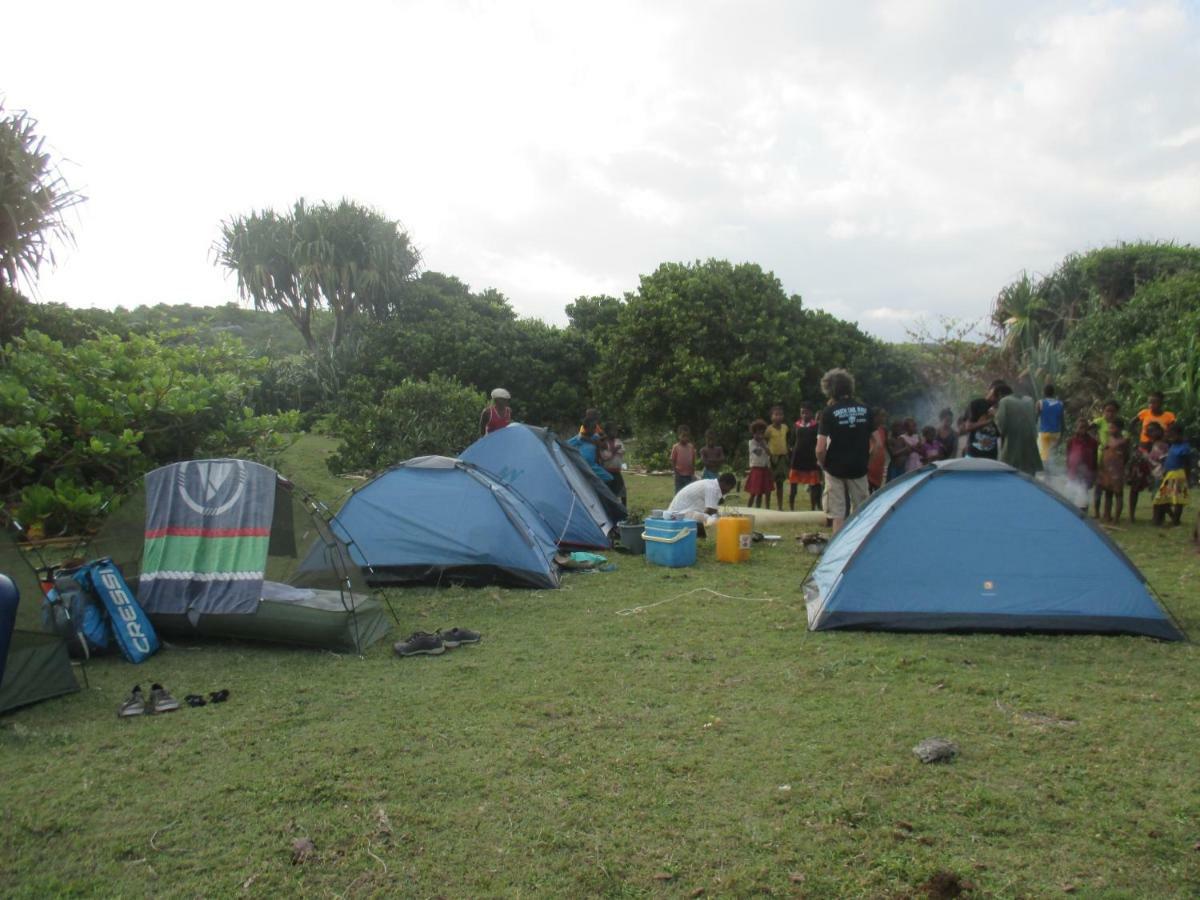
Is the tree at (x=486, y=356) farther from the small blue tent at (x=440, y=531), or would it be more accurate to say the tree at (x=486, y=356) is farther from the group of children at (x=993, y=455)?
the small blue tent at (x=440, y=531)

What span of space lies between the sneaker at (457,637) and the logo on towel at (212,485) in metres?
1.73

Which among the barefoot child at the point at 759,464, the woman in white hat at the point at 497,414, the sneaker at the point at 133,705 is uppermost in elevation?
the woman in white hat at the point at 497,414

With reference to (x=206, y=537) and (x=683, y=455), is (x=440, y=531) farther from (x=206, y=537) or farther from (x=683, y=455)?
(x=683, y=455)

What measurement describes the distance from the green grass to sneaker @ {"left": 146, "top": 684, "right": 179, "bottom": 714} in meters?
0.13

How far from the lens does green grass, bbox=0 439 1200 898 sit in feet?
10.7

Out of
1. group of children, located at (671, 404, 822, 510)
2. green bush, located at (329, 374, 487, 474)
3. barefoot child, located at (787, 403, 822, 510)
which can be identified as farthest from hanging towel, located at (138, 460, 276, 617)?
green bush, located at (329, 374, 487, 474)

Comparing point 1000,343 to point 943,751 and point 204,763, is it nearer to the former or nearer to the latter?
point 943,751

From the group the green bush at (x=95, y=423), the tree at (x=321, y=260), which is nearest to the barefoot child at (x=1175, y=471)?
the green bush at (x=95, y=423)

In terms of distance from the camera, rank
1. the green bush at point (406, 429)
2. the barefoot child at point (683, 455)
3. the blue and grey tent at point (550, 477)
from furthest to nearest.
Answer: the green bush at point (406, 429), the barefoot child at point (683, 455), the blue and grey tent at point (550, 477)

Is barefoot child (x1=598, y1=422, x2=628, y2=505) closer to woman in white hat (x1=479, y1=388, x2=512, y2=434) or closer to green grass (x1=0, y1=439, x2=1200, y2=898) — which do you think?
woman in white hat (x1=479, y1=388, x2=512, y2=434)

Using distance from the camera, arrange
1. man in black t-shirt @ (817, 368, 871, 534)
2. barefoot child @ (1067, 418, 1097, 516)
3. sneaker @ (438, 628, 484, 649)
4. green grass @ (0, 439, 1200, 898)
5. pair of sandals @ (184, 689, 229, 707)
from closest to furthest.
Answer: green grass @ (0, 439, 1200, 898) → pair of sandals @ (184, 689, 229, 707) → sneaker @ (438, 628, 484, 649) → man in black t-shirt @ (817, 368, 871, 534) → barefoot child @ (1067, 418, 1097, 516)

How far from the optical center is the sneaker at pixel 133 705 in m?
4.83

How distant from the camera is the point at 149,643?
586cm

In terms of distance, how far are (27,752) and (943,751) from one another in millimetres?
4398
